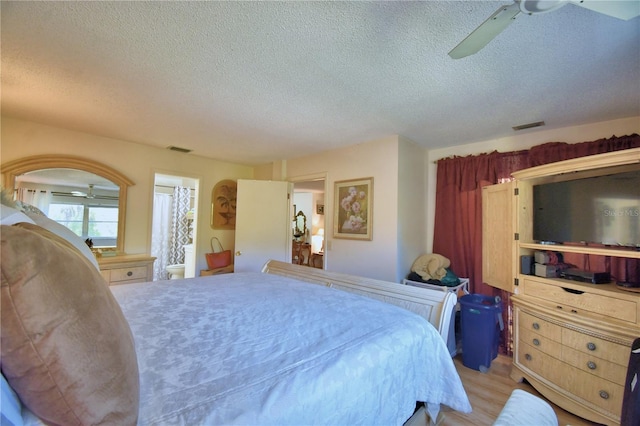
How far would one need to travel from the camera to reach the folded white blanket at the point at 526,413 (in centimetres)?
68

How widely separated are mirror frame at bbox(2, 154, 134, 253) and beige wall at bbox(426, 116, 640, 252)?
12.8 feet

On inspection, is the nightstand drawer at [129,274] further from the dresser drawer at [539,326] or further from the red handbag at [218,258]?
the dresser drawer at [539,326]

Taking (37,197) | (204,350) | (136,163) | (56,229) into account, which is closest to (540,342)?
(204,350)

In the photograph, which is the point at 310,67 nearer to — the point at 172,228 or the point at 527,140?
the point at 527,140

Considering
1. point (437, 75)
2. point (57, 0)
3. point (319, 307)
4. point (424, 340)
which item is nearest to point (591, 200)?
point (437, 75)

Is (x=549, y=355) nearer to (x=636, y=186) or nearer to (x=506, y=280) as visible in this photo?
(x=506, y=280)

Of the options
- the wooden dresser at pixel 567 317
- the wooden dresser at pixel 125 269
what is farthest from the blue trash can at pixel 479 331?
the wooden dresser at pixel 125 269

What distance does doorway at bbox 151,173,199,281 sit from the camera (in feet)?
15.1

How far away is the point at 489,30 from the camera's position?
1.07 m

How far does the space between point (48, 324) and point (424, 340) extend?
1387 millimetres

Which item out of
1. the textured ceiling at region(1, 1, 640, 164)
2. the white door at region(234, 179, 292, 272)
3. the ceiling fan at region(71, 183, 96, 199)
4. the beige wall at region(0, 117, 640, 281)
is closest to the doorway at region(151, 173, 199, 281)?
the beige wall at region(0, 117, 640, 281)

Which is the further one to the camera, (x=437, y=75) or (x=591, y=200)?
(x=591, y=200)

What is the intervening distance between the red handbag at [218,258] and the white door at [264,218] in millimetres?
556

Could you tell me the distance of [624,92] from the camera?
1902 millimetres
